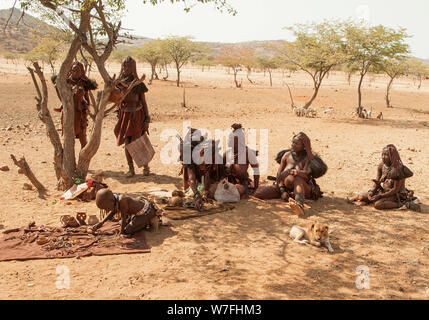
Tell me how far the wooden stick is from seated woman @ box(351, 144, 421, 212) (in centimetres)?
539

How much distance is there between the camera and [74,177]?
262 inches

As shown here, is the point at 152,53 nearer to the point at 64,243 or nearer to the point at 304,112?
the point at 304,112

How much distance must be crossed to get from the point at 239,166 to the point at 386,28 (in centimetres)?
1597

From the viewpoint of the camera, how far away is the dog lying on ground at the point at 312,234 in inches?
180

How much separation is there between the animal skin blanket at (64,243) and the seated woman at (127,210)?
130 mm

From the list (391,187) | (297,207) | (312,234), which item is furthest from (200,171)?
(391,187)

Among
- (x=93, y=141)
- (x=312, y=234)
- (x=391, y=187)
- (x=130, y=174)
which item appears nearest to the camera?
(x=312, y=234)

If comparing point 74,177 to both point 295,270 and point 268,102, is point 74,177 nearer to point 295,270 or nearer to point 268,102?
point 295,270

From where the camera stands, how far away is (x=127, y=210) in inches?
187

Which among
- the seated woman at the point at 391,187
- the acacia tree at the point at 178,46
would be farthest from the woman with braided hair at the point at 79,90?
the acacia tree at the point at 178,46

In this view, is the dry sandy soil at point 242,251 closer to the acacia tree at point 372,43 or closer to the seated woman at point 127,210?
the seated woman at point 127,210

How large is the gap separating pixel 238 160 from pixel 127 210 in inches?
92.0

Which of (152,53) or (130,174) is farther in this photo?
(152,53)

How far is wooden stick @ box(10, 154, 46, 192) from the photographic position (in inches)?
245
